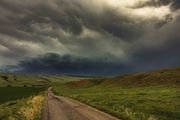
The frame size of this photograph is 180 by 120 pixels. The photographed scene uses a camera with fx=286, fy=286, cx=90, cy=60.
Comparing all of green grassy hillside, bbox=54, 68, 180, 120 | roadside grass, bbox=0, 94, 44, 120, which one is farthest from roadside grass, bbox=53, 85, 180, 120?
roadside grass, bbox=0, 94, 44, 120

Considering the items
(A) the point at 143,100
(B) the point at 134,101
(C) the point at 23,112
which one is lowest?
(C) the point at 23,112

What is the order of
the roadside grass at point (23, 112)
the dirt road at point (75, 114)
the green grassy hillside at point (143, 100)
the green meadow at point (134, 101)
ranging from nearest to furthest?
the dirt road at point (75, 114) < the green grassy hillside at point (143, 100) < the green meadow at point (134, 101) < the roadside grass at point (23, 112)

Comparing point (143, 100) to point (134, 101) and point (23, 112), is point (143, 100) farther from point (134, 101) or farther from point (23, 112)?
point (23, 112)

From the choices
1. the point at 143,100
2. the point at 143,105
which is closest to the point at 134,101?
the point at 143,100

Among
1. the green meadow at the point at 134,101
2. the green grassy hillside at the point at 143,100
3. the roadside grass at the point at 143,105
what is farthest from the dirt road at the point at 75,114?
the green grassy hillside at the point at 143,100

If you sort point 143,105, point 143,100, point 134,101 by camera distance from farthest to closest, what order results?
point 143,100, point 134,101, point 143,105

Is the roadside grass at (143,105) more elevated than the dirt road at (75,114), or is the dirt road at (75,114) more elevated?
the roadside grass at (143,105)

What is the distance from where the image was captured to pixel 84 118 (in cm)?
2720

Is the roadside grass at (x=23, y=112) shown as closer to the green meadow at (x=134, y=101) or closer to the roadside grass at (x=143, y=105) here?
the green meadow at (x=134, y=101)

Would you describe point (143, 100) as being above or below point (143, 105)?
above

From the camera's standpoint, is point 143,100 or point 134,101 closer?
point 134,101

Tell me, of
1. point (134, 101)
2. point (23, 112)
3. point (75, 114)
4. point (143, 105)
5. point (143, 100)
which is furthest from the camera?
point (143, 100)

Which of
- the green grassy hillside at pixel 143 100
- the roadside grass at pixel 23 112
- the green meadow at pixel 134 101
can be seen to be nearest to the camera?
the green grassy hillside at pixel 143 100

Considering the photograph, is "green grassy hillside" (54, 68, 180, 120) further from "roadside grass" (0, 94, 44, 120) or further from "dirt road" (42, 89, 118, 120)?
"roadside grass" (0, 94, 44, 120)
